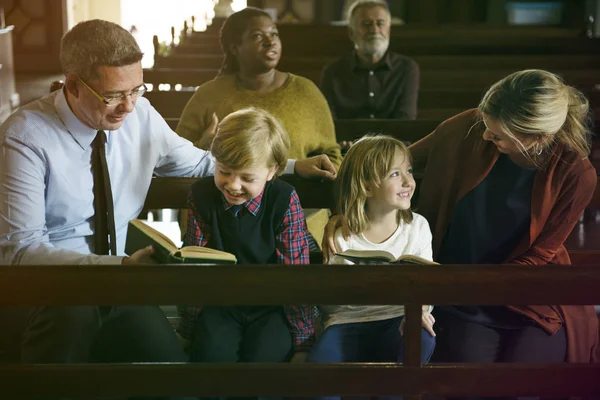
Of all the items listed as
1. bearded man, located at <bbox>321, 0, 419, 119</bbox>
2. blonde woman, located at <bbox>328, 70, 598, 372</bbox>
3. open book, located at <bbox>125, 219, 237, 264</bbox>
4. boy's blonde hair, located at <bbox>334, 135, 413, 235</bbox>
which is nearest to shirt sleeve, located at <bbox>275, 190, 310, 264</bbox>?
boy's blonde hair, located at <bbox>334, 135, 413, 235</bbox>

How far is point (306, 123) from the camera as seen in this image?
3.76m

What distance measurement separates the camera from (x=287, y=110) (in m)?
3.76

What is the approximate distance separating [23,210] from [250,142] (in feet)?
2.23

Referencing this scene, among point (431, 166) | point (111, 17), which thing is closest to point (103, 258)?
point (431, 166)

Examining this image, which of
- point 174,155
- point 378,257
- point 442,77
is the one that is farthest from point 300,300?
point 442,77

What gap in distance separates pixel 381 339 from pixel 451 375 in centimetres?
54

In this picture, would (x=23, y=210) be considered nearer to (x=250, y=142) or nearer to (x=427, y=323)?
(x=250, y=142)

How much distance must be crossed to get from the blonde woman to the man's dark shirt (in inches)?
82.5

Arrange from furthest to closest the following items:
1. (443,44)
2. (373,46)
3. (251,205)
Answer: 1. (443,44)
2. (373,46)
3. (251,205)

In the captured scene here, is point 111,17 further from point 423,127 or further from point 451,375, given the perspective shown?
point 451,375

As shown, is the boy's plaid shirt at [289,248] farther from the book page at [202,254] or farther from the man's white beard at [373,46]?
the man's white beard at [373,46]

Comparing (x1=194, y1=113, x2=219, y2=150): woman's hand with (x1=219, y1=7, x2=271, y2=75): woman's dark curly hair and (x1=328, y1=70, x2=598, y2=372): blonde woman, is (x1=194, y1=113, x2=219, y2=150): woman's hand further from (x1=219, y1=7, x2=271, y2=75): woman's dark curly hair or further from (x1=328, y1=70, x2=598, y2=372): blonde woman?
(x1=328, y1=70, x2=598, y2=372): blonde woman

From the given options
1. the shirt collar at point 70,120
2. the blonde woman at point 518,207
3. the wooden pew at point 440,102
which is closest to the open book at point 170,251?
the shirt collar at point 70,120

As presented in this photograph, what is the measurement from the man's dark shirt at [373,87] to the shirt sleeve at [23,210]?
103 inches
